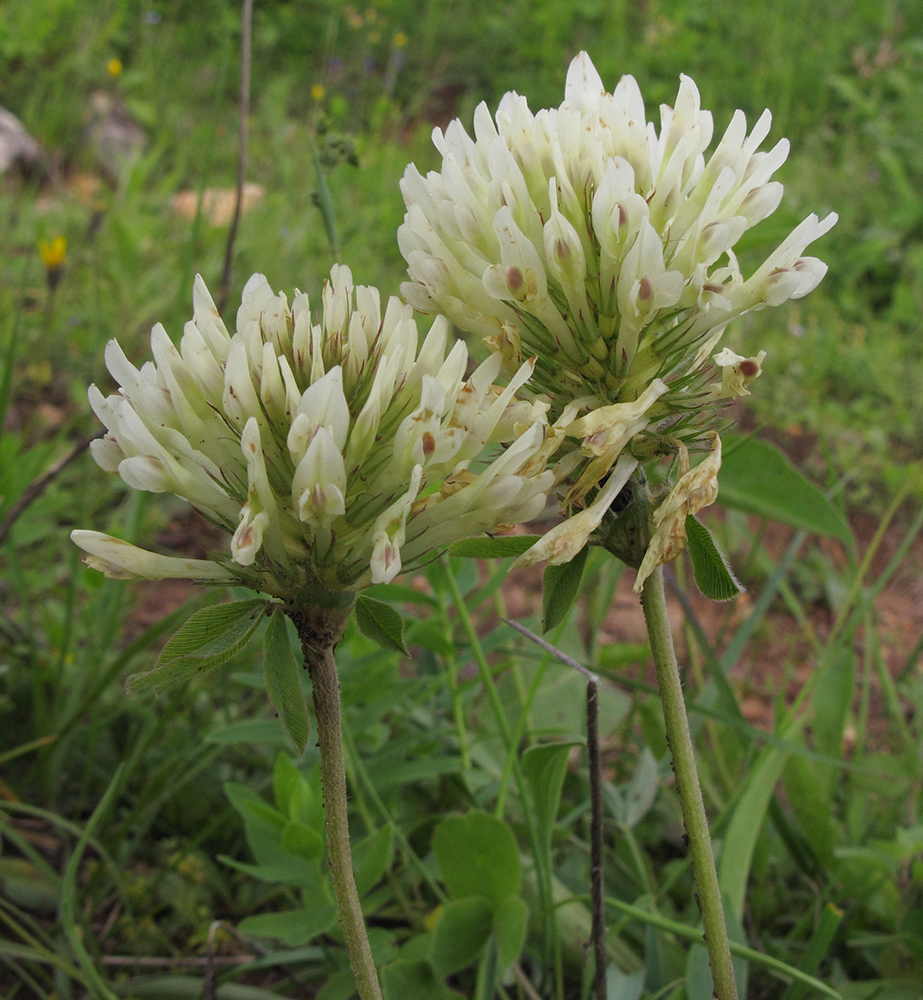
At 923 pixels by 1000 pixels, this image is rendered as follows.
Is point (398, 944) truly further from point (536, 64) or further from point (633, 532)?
point (536, 64)

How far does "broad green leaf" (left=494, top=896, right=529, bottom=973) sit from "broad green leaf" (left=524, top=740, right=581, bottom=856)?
83 mm

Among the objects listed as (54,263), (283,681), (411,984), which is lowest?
(411,984)

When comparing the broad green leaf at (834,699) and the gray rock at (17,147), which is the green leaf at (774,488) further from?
the gray rock at (17,147)

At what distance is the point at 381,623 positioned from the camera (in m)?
0.87

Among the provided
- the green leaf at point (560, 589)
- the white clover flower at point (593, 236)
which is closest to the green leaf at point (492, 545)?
the green leaf at point (560, 589)

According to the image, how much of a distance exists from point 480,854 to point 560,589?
502 millimetres

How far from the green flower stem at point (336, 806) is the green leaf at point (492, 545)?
174 mm

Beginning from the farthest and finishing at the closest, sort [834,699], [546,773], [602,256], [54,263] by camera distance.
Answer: [54,263], [834,699], [546,773], [602,256]

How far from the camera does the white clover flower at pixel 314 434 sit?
79cm

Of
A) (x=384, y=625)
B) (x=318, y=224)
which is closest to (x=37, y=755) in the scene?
(x=384, y=625)

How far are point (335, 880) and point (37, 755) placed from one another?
121 centimetres

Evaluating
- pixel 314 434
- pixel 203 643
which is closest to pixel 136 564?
pixel 203 643

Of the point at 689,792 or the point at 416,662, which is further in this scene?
the point at 416,662

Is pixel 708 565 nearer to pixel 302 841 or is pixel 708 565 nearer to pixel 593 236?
pixel 593 236
